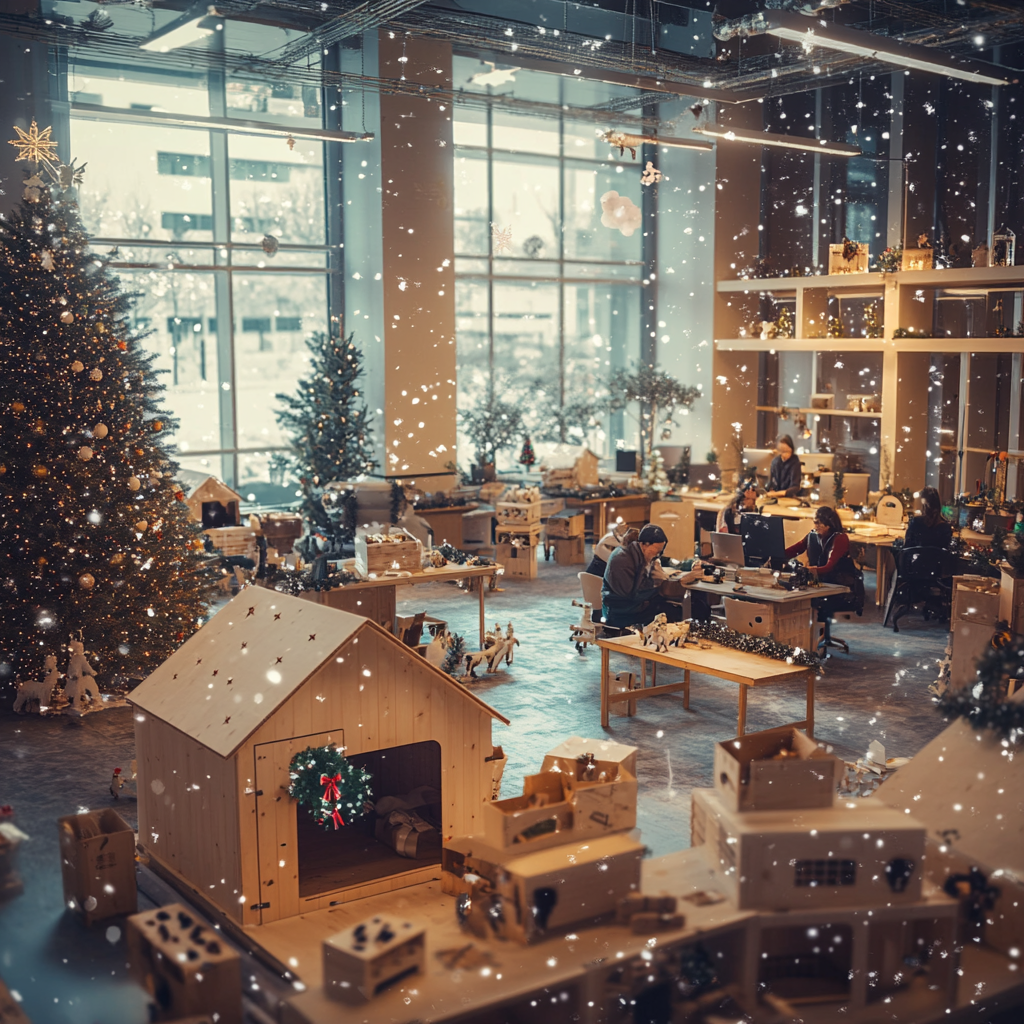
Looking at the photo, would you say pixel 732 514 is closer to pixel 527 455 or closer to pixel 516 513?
pixel 516 513

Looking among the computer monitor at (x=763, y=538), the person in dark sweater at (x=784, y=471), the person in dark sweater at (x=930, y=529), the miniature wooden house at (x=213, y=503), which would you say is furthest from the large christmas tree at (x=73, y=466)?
the person in dark sweater at (x=784, y=471)

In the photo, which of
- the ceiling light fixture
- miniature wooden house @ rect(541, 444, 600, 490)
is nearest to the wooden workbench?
the ceiling light fixture

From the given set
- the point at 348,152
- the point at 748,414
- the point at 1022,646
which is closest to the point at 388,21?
the point at 348,152

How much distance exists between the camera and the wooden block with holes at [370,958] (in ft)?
10.4

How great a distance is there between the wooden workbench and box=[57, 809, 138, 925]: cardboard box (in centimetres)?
319

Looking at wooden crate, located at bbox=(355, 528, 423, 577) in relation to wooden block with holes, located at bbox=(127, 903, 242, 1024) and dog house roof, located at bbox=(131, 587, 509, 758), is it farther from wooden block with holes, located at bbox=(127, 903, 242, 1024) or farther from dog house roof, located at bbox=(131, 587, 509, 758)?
wooden block with holes, located at bbox=(127, 903, 242, 1024)

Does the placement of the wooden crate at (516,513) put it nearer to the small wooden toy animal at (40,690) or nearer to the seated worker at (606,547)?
the seated worker at (606,547)

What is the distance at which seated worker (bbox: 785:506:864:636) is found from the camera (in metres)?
8.86

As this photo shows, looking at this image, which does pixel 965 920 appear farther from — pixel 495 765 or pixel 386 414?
pixel 386 414

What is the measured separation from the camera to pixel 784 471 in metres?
12.2

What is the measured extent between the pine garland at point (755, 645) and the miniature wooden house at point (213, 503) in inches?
232

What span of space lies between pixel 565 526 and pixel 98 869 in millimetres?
8568

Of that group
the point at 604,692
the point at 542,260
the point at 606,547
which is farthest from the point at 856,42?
the point at 542,260

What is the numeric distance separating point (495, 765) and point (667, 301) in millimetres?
11474
